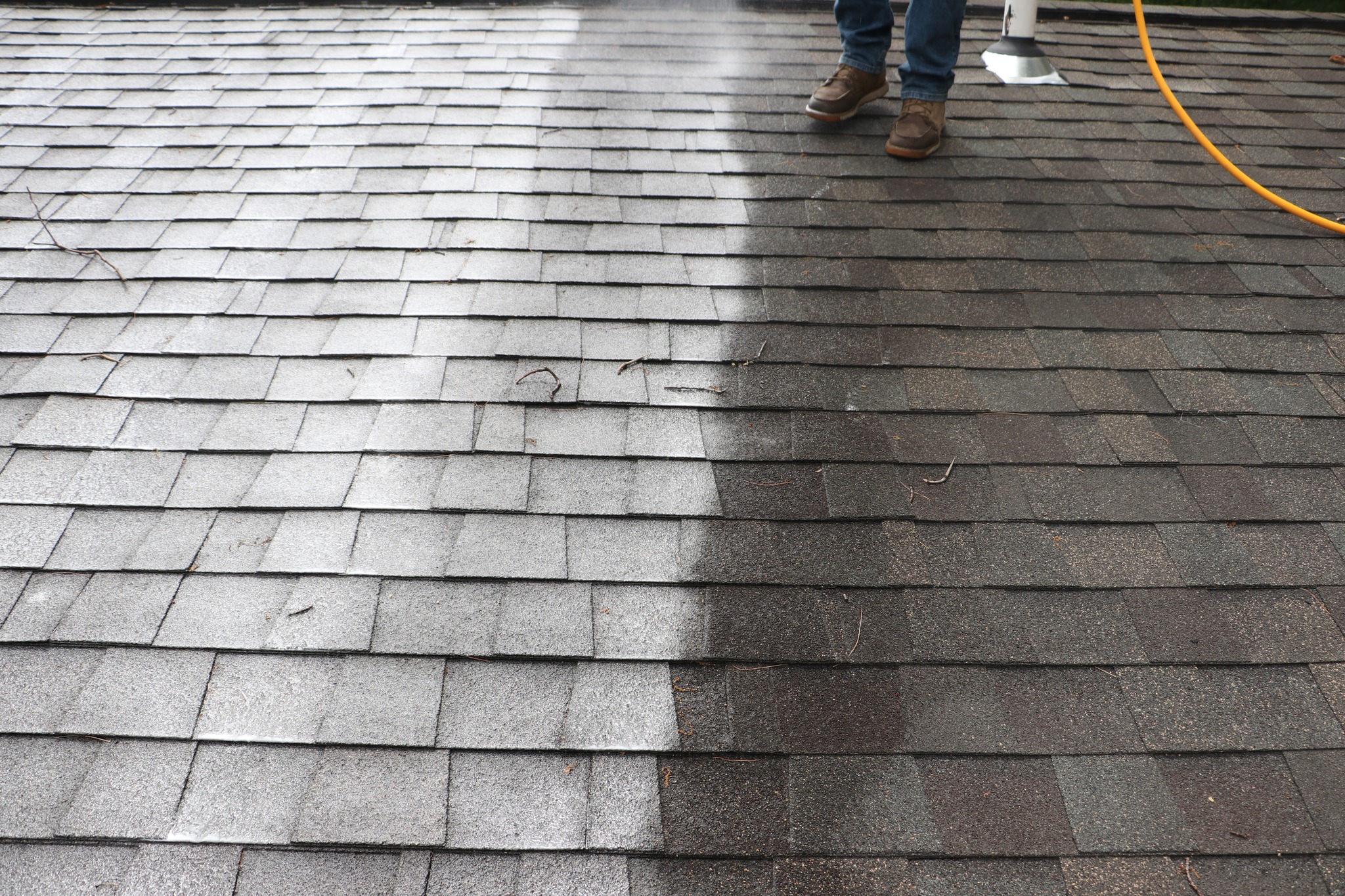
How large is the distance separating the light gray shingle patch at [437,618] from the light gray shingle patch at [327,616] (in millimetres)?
25

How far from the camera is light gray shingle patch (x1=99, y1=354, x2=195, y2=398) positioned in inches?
80.2

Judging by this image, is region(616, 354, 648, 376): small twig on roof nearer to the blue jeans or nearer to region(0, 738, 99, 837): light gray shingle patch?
region(0, 738, 99, 837): light gray shingle patch

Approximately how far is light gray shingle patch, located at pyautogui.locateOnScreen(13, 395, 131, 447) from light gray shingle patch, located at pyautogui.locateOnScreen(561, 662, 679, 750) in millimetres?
1265

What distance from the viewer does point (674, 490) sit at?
1812 millimetres

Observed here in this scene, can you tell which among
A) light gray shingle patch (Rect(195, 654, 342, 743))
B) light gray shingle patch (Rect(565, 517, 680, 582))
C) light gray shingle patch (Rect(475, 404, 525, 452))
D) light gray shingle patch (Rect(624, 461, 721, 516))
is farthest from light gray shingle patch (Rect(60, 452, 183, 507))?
light gray shingle patch (Rect(624, 461, 721, 516))

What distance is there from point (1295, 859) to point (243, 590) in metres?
1.80

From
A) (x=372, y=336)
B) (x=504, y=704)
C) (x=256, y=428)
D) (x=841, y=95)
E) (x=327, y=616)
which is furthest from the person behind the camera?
(x=841, y=95)

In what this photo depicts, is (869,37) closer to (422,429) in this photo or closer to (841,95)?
(841,95)

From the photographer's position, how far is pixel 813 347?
2.20m

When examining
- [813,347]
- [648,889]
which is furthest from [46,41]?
[648,889]

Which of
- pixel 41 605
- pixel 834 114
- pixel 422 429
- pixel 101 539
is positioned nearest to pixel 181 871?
pixel 41 605

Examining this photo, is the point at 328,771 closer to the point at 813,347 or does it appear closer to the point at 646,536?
the point at 646,536

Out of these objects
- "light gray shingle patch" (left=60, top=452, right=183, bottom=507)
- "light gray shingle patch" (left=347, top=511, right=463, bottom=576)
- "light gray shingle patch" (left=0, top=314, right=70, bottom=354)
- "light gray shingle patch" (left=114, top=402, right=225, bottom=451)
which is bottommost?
"light gray shingle patch" (left=347, top=511, right=463, bottom=576)

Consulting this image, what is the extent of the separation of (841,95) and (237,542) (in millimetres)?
2557
